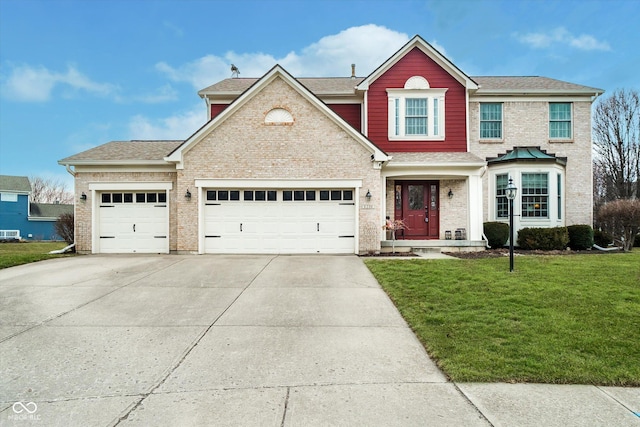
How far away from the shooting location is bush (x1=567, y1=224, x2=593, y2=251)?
14.1m

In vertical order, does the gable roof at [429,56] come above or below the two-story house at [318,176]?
above

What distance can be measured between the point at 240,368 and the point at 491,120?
15756mm

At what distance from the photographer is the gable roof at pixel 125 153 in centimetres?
1266

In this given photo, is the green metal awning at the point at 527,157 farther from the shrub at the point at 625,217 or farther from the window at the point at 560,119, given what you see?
the shrub at the point at 625,217

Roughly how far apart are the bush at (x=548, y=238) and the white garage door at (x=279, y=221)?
7309 millimetres

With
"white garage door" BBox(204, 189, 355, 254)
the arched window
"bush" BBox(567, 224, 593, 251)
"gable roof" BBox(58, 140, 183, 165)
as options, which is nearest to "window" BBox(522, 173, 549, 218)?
"bush" BBox(567, 224, 593, 251)

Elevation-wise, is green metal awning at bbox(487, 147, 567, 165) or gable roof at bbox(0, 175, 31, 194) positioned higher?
gable roof at bbox(0, 175, 31, 194)

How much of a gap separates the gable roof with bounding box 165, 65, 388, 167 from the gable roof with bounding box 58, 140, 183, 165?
1.33 meters

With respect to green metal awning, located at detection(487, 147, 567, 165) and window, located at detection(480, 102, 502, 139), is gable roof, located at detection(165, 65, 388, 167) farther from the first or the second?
window, located at detection(480, 102, 502, 139)

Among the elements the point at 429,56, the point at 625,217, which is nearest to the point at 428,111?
the point at 429,56

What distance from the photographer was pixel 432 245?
12.7 metres

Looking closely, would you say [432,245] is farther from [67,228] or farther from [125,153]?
[67,228]


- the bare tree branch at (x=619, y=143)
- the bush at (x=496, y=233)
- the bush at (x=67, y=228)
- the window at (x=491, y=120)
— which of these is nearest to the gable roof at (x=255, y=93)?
the bush at (x=496, y=233)

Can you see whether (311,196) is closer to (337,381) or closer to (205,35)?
(337,381)
